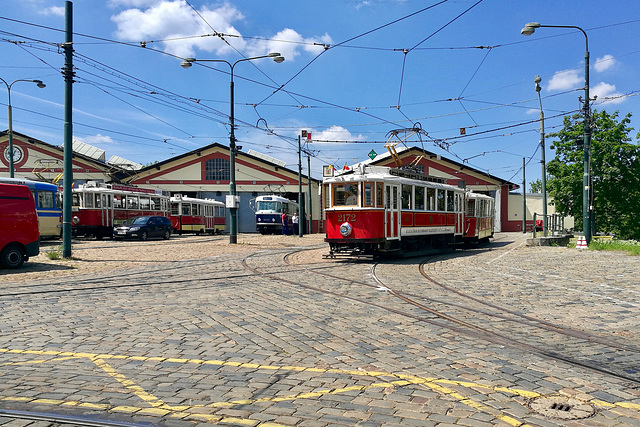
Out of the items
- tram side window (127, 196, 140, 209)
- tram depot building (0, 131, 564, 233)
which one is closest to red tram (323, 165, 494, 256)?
tram side window (127, 196, 140, 209)

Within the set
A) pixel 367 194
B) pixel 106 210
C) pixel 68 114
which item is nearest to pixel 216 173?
pixel 106 210

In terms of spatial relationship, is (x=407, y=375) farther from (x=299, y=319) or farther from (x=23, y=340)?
(x=23, y=340)

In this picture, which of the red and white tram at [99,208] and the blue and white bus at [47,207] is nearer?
the blue and white bus at [47,207]

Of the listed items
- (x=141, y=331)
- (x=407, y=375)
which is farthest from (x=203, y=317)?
(x=407, y=375)

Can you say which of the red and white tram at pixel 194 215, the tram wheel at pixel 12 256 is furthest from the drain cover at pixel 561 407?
the red and white tram at pixel 194 215

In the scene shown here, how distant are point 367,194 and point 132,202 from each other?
20932 millimetres

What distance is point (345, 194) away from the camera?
1650 cm

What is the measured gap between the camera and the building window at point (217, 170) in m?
50.8

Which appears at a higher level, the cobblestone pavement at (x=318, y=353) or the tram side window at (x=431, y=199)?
the tram side window at (x=431, y=199)

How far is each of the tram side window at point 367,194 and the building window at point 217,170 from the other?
36.2m

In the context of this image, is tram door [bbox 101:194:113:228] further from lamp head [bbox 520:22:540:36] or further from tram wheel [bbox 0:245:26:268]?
lamp head [bbox 520:22:540:36]

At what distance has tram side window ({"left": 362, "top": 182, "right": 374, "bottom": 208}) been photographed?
1605 centimetres

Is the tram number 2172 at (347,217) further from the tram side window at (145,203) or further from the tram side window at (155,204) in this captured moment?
the tram side window at (155,204)

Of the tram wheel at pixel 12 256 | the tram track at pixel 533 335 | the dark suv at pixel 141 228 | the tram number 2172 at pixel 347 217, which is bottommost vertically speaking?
the tram track at pixel 533 335
